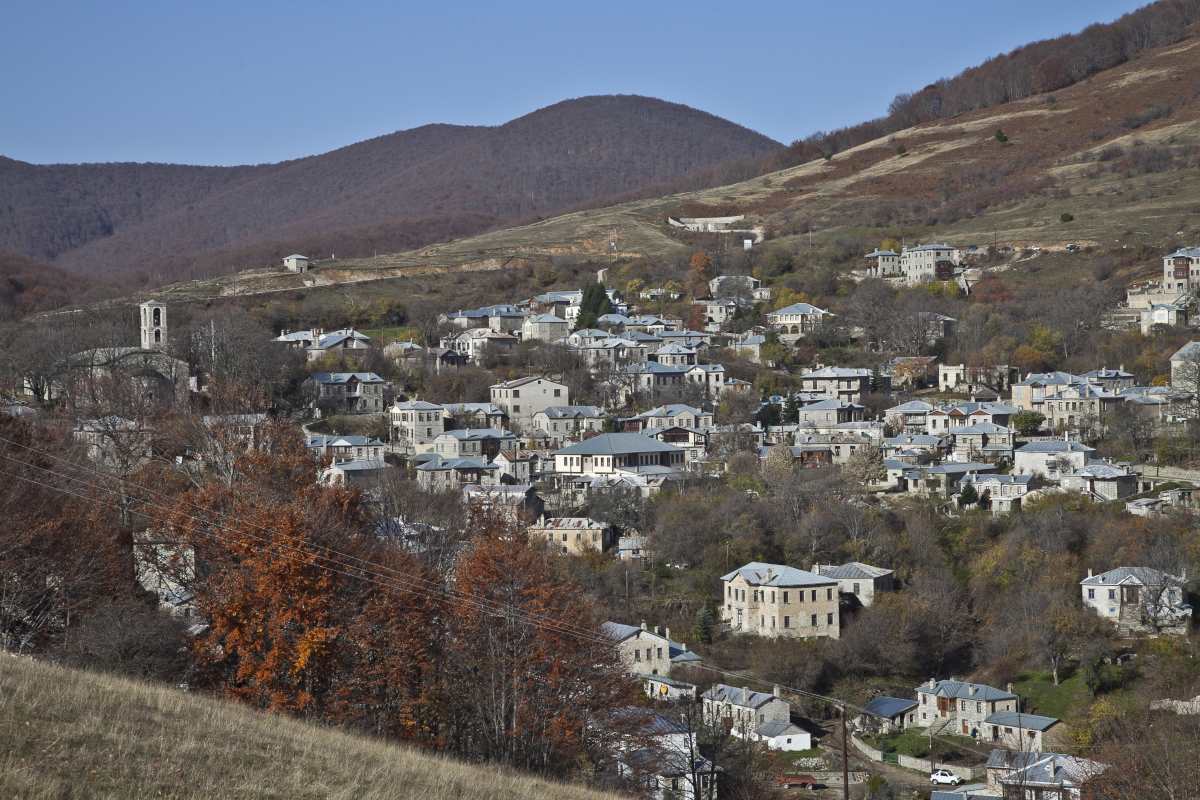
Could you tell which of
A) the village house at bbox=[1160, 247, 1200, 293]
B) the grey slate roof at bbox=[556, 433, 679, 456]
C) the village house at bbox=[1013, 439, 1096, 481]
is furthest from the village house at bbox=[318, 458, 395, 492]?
the village house at bbox=[1160, 247, 1200, 293]

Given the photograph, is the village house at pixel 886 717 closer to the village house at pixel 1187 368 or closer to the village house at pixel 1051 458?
the village house at pixel 1051 458

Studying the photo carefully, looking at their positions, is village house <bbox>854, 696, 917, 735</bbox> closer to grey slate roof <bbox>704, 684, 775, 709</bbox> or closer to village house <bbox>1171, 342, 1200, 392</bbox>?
grey slate roof <bbox>704, 684, 775, 709</bbox>

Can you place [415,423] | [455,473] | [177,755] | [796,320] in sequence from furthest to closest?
[796,320], [415,423], [455,473], [177,755]

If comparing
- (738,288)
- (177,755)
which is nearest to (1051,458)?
(738,288)

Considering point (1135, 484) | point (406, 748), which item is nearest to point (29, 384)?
point (1135, 484)

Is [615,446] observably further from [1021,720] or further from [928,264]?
[928,264]
